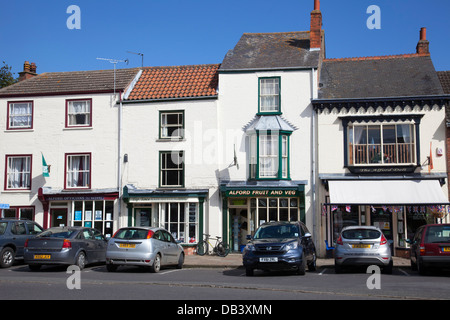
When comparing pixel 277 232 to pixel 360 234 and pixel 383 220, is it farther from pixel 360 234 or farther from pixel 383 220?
pixel 383 220

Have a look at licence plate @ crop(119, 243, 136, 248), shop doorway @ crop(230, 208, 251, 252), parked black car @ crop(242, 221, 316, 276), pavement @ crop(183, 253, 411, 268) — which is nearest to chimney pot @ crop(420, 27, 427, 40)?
pavement @ crop(183, 253, 411, 268)

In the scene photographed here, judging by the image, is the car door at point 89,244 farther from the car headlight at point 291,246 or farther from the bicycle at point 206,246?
the car headlight at point 291,246

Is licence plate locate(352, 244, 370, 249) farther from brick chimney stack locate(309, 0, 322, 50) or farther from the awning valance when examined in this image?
brick chimney stack locate(309, 0, 322, 50)

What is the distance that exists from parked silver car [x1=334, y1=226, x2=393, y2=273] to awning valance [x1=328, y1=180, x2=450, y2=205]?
18.4ft

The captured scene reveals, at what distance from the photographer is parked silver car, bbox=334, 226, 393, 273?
1630 centimetres

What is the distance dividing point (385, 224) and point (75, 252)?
13.6 m

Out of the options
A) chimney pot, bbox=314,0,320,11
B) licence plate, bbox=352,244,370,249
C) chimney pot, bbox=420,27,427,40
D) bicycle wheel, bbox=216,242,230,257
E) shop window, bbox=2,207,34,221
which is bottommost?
bicycle wheel, bbox=216,242,230,257

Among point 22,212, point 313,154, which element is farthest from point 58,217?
point 313,154

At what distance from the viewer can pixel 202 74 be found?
2725 centimetres

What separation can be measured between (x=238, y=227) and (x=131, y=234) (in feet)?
29.2

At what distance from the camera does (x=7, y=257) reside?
734 inches
